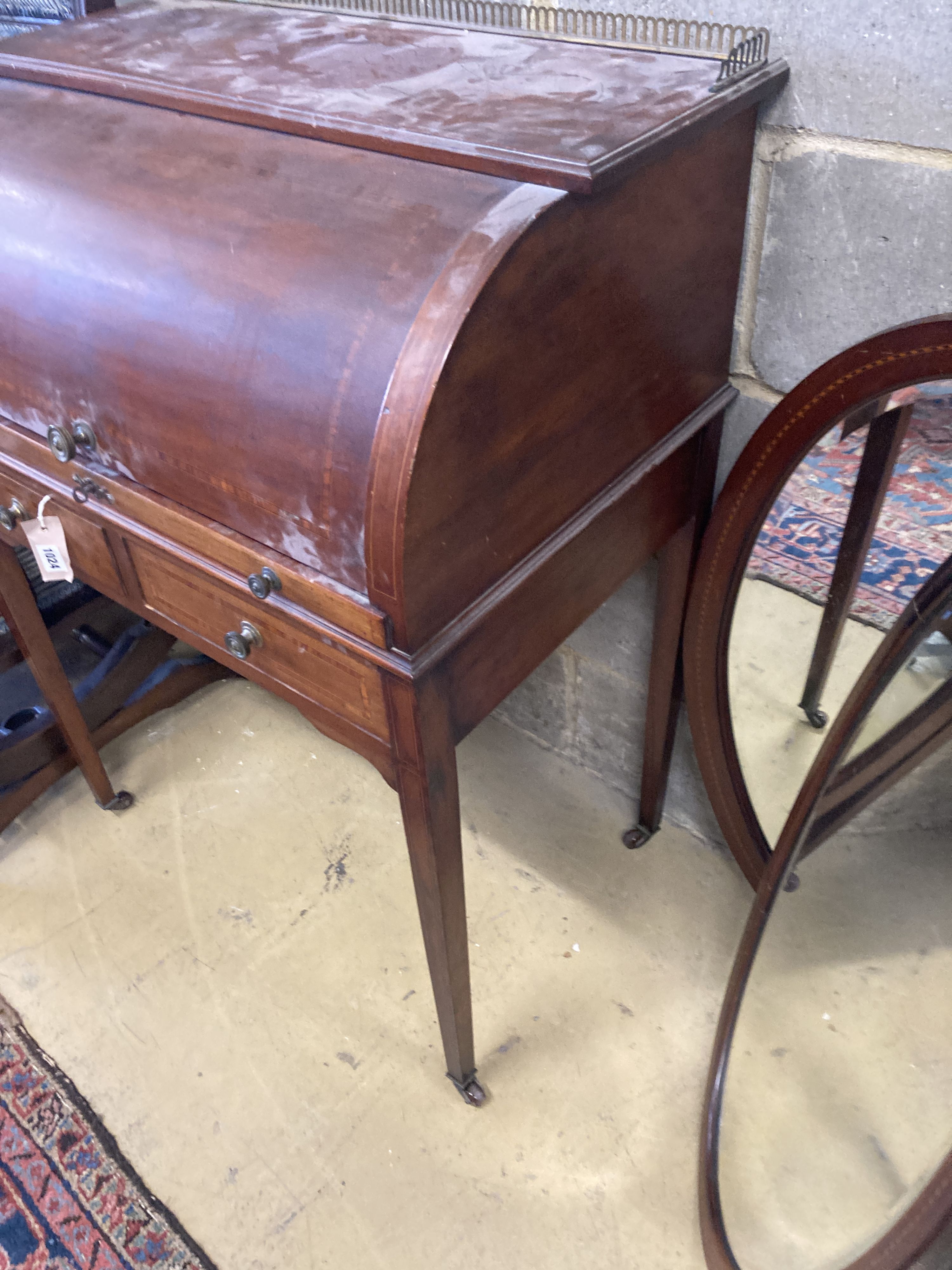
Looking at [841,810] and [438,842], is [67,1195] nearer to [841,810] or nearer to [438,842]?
[438,842]

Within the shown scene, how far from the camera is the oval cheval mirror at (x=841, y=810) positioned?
89cm

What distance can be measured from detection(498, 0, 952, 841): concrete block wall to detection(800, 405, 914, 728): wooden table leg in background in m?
0.12

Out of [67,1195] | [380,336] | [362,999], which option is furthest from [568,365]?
[67,1195]

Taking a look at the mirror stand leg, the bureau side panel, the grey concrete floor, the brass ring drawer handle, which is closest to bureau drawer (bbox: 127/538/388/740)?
the brass ring drawer handle

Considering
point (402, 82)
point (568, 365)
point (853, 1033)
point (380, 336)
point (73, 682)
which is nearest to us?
point (380, 336)

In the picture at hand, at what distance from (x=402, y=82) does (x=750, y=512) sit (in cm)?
60

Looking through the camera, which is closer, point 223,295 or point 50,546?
point 223,295

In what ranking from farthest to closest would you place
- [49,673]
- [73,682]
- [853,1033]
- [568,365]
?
[73,682]
[49,673]
[853,1033]
[568,365]

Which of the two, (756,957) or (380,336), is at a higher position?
(380,336)

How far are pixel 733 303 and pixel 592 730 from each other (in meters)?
0.80

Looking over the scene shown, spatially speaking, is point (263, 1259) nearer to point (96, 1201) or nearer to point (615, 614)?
point (96, 1201)

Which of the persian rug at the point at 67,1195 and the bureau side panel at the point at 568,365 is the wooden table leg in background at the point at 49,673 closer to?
the persian rug at the point at 67,1195

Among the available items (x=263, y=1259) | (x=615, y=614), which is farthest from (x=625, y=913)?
(x=263, y=1259)

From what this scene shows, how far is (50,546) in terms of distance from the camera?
1.13 meters
